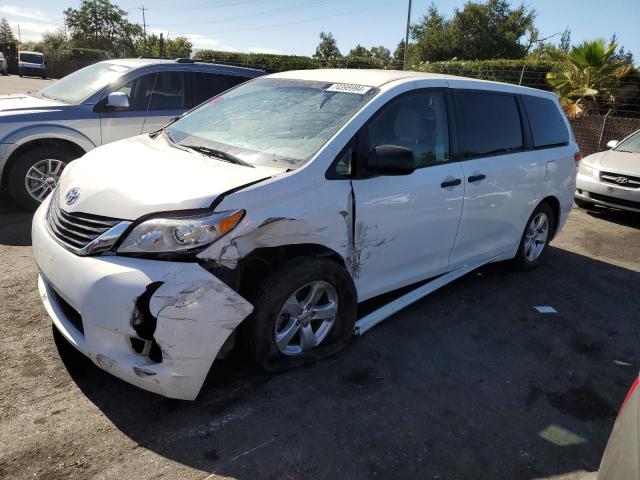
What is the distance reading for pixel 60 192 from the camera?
3.13 meters

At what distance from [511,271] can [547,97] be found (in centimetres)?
183

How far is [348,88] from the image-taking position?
11.7 ft

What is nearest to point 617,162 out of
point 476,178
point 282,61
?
point 476,178

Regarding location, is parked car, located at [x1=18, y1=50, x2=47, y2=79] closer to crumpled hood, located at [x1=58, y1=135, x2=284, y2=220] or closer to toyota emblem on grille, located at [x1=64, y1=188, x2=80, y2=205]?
crumpled hood, located at [x1=58, y1=135, x2=284, y2=220]

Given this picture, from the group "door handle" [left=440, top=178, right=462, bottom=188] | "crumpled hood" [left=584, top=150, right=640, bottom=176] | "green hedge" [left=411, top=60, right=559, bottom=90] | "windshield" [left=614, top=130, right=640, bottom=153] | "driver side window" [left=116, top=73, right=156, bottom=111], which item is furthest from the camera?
"green hedge" [left=411, top=60, right=559, bottom=90]

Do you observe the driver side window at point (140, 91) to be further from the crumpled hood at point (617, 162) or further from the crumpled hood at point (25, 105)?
the crumpled hood at point (617, 162)

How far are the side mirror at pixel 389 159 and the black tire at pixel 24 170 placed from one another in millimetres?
4300

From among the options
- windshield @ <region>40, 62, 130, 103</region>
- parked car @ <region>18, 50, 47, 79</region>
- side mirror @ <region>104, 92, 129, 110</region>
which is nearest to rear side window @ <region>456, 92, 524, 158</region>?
side mirror @ <region>104, 92, 129, 110</region>

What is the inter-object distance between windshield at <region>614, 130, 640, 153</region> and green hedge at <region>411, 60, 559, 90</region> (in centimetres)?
636

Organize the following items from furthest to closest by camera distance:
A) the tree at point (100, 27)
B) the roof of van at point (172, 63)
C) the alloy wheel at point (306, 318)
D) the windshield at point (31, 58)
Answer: the tree at point (100, 27)
the windshield at point (31, 58)
the roof of van at point (172, 63)
the alloy wheel at point (306, 318)

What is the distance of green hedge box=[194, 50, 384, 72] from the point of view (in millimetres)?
22623

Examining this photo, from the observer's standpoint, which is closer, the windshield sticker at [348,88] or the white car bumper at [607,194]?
the windshield sticker at [348,88]

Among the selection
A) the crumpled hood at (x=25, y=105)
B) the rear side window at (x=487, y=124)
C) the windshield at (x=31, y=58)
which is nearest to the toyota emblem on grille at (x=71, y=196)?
the rear side window at (x=487, y=124)

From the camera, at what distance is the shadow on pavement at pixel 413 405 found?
2520 mm
